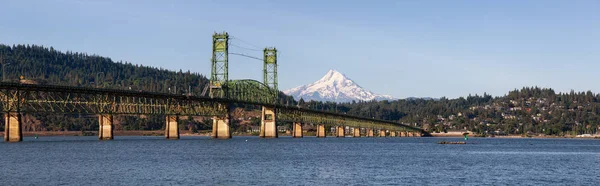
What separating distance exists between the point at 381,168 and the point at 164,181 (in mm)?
27741

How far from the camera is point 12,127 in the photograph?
461 ft

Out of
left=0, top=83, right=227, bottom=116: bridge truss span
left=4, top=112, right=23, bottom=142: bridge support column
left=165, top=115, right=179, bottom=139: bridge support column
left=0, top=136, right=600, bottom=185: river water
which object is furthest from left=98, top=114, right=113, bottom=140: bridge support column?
left=0, top=136, right=600, bottom=185: river water

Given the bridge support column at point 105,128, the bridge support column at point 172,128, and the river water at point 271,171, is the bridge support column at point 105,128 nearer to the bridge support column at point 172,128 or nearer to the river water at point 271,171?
the bridge support column at point 172,128

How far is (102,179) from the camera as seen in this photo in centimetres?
7112

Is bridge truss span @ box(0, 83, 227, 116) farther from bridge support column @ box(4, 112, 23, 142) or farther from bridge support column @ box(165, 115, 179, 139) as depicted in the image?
bridge support column @ box(165, 115, 179, 139)

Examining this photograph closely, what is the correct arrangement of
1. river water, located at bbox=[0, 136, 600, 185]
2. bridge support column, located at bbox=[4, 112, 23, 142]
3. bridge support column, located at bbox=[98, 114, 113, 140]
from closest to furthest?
river water, located at bbox=[0, 136, 600, 185]
bridge support column, located at bbox=[4, 112, 23, 142]
bridge support column, located at bbox=[98, 114, 113, 140]

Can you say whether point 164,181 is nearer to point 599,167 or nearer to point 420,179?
point 420,179

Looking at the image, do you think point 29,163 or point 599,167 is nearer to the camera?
point 29,163

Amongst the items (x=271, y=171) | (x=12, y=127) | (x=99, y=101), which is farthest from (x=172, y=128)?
(x=271, y=171)

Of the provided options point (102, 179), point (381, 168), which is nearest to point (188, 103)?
point (381, 168)

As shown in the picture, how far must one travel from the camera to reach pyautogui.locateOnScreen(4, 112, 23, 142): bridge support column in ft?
445

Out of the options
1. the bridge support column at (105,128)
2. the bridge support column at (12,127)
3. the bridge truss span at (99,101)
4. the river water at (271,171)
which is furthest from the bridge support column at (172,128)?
the river water at (271,171)

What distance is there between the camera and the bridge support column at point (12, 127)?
136 metres

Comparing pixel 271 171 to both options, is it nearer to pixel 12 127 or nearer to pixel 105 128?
pixel 12 127
